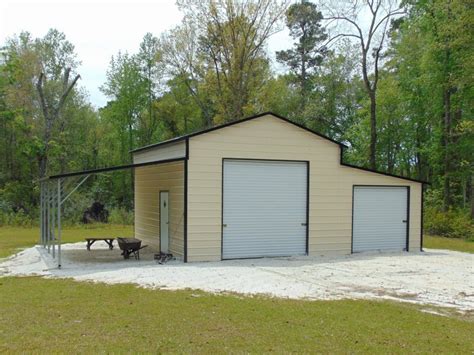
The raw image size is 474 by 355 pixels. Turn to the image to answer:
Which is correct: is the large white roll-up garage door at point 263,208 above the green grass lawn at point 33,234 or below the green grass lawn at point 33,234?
above

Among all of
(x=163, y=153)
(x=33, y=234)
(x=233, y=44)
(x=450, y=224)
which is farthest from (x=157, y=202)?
(x=233, y=44)

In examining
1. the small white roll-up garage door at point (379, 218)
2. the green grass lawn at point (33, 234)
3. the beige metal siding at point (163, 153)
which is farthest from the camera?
the green grass lawn at point (33, 234)

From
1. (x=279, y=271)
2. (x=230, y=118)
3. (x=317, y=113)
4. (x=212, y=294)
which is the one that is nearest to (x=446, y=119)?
(x=317, y=113)

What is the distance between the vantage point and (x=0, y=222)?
21984 mm

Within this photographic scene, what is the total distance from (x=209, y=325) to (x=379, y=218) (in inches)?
366

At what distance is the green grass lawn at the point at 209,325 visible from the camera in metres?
4.73

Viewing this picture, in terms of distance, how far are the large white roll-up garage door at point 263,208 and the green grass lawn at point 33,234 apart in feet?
21.2

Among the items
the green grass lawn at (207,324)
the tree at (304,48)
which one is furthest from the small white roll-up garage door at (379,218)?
the tree at (304,48)

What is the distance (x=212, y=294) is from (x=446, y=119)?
19.4 metres

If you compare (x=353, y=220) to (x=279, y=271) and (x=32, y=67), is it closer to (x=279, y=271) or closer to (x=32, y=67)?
(x=279, y=271)

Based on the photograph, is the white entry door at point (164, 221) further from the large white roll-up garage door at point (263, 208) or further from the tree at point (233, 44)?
the tree at point (233, 44)

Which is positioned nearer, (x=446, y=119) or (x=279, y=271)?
(x=279, y=271)

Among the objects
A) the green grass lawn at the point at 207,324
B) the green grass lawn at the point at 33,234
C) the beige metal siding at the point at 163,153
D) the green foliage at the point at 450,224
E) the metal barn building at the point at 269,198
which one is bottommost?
the green grass lawn at the point at 33,234

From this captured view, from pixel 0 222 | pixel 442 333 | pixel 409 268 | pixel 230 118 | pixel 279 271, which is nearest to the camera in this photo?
pixel 442 333
